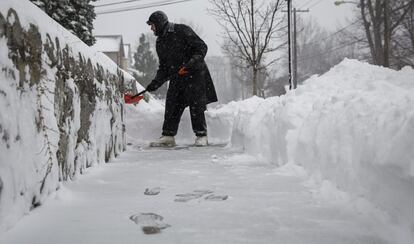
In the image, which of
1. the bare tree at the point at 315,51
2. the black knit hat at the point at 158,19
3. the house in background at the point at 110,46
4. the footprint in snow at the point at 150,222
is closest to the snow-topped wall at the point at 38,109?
the footprint in snow at the point at 150,222

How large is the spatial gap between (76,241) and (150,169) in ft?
6.43

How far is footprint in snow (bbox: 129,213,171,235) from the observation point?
1743 mm

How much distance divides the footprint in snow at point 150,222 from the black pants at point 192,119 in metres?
4.22

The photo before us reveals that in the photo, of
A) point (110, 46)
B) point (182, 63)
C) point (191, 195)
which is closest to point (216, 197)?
point (191, 195)

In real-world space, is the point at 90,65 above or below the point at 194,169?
above

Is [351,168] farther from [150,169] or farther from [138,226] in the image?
[150,169]

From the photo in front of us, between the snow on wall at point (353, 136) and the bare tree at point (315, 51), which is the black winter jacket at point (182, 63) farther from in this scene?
the bare tree at point (315, 51)

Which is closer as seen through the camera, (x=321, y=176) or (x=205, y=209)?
(x=205, y=209)

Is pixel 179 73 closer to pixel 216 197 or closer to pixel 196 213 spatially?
pixel 216 197

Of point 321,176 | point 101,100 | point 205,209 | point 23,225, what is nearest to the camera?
point 23,225

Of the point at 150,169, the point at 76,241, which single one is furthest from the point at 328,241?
the point at 150,169

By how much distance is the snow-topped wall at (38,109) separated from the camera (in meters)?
1.70

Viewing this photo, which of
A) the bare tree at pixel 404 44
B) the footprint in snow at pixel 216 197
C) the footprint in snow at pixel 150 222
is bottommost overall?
the footprint in snow at pixel 150 222

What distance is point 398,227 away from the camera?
1.62 metres
